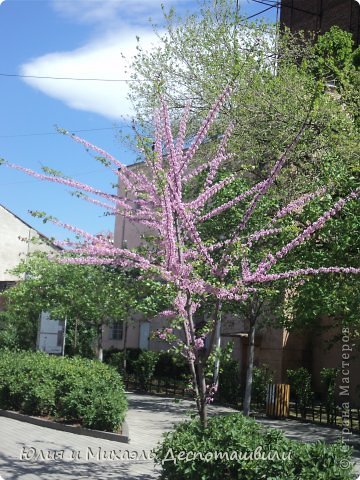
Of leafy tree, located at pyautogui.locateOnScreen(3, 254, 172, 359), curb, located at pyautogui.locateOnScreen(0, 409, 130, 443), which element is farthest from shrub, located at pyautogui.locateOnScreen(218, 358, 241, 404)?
curb, located at pyautogui.locateOnScreen(0, 409, 130, 443)

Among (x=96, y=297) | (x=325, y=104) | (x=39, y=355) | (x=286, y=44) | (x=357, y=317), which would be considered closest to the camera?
(x=357, y=317)

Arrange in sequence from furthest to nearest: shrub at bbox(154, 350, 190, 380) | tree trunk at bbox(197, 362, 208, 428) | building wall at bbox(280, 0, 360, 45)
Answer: building wall at bbox(280, 0, 360, 45) < shrub at bbox(154, 350, 190, 380) < tree trunk at bbox(197, 362, 208, 428)

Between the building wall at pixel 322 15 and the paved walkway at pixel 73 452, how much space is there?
71.1 feet

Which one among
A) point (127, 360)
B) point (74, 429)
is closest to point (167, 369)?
point (127, 360)

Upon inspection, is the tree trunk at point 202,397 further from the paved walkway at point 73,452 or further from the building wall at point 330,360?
the building wall at point 330,360

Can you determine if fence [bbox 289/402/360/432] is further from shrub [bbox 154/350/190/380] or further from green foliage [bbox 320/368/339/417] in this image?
shrub [bbox 154/350/190/380]

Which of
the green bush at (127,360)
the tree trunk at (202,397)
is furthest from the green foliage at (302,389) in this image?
the tree trunk at (202,397)

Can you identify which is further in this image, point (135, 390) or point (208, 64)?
point (135, 390)

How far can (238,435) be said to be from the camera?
695 cm

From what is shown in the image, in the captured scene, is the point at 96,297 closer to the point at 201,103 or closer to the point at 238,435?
the point at 201,103

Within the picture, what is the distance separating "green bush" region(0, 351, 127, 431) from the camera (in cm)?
1222

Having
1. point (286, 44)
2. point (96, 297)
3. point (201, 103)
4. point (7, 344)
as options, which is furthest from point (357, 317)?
point (7, 344)

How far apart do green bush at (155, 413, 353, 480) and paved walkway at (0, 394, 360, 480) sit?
1.54 m

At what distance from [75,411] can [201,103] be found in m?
9.17
